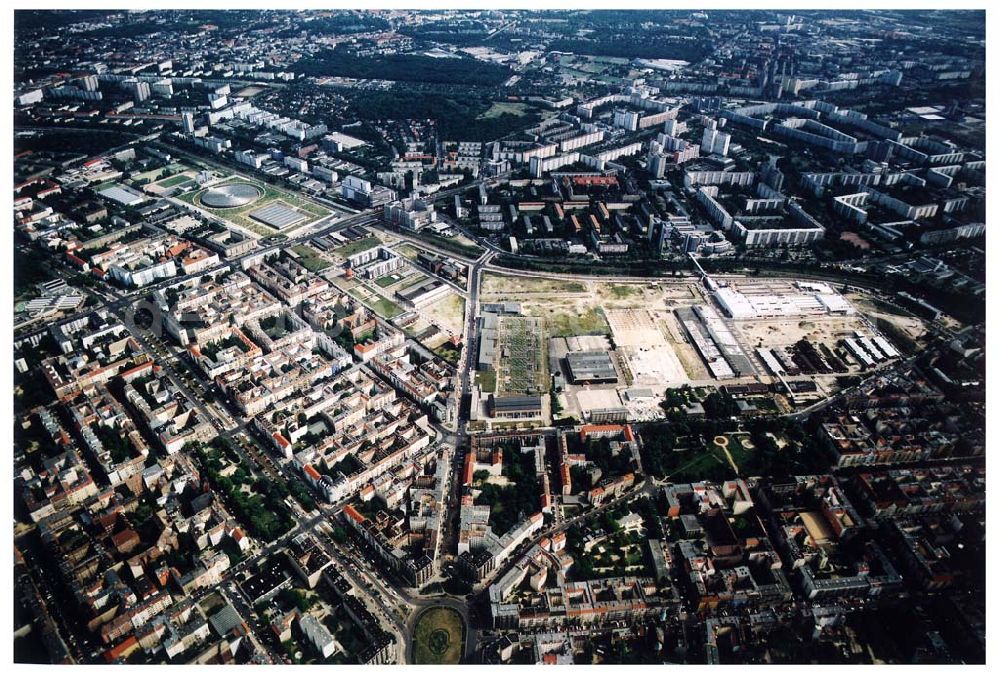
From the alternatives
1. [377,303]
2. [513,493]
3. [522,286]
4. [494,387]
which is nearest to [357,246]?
[377,303]

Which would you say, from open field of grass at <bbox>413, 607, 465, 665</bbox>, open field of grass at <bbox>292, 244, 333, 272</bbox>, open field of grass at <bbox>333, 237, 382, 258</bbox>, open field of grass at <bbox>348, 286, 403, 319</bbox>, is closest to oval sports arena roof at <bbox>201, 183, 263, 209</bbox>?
open field of grass at <bbox>292, 244, 333, 272</bbox>

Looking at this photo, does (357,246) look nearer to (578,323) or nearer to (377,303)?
(377,303)

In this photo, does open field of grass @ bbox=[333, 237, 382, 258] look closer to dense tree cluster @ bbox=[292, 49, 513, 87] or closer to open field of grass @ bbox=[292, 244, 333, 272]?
open field of grass @ bbox=[292, 244, 333, 272]

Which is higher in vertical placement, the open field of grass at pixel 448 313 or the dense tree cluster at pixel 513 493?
the open field of grass at pixel 448 313

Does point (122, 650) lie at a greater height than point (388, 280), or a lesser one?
lesser

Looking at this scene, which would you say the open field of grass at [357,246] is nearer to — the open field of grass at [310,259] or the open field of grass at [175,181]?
the open field of grass at [310,259]

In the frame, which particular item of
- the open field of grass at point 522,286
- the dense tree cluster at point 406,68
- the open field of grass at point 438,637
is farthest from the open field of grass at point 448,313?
the dense tree cluster at point 406,68

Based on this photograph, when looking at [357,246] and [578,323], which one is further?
[357,246]
